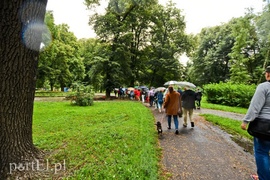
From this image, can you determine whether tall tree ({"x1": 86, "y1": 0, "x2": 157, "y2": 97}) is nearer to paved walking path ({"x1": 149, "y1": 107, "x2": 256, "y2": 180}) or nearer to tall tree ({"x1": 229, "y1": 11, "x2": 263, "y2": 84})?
tall tree ({"x1": 229, "y1": 11, "x2": 263, "y2": 84})

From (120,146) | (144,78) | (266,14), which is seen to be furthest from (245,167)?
(144,78)

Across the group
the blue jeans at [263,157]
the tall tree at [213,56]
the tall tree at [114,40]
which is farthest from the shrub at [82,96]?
the tall tree at [213,56]

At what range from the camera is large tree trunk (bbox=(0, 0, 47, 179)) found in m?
2.75

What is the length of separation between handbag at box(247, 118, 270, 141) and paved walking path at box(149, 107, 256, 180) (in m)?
1.36

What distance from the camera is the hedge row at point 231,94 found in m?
16.5

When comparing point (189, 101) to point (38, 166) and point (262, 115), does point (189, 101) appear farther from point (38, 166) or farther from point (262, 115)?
point (38, 166)

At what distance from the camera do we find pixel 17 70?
288cm

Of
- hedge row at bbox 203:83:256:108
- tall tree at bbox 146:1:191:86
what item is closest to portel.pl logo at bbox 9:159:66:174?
hedge row at bbox 203:83:256:108

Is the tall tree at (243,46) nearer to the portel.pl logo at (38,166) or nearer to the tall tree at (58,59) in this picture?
the tall tree at (58,59)

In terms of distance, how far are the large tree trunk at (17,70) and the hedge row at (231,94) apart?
58.5 ft

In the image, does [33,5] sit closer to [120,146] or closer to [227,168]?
[120,146]

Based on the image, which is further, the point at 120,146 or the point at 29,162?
the point at 120,146

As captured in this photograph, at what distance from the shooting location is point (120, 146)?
5.02 meters

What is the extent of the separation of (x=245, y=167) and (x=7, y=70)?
5.17 metres
